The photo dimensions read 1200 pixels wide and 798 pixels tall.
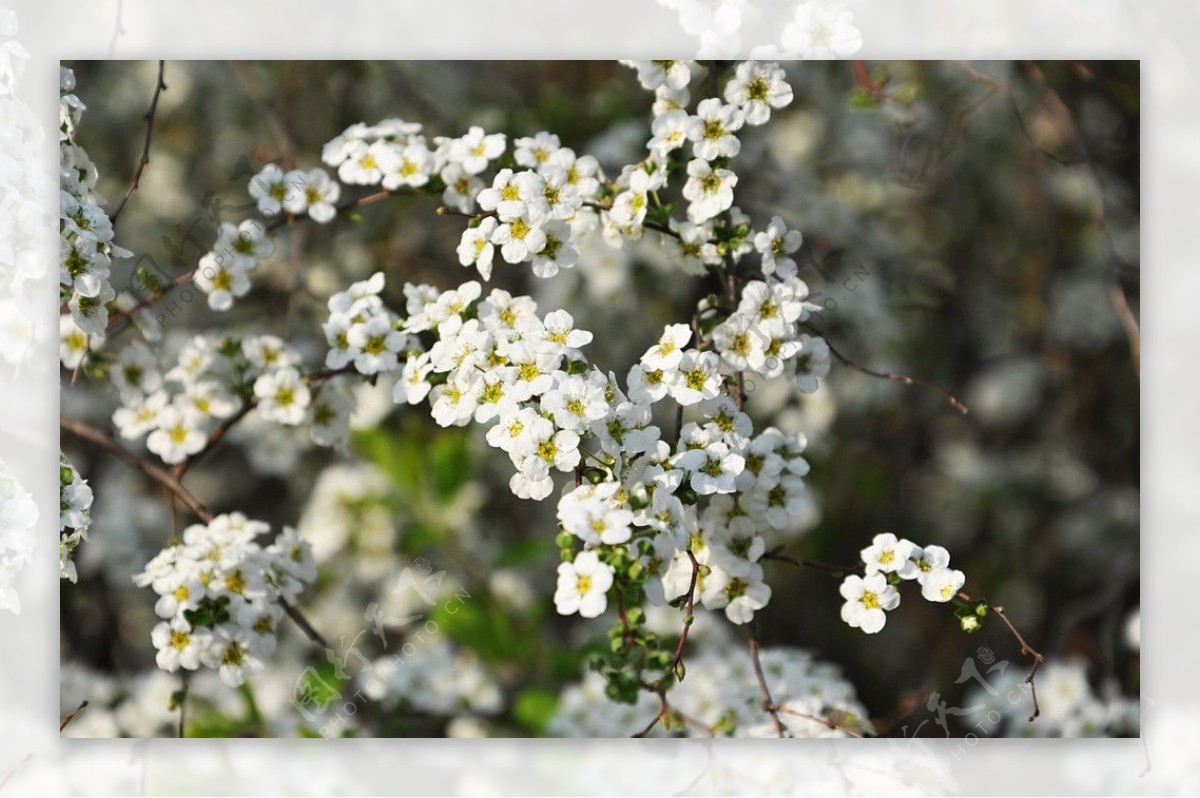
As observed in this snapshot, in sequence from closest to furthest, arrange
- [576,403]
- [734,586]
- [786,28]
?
[576,403]
[734,586]
[786,28]

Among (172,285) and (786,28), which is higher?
(786,28)

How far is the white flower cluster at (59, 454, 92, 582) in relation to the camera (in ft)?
4.42

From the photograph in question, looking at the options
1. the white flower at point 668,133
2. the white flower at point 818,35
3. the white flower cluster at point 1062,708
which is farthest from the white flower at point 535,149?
the white flower cluster at point 1062,708

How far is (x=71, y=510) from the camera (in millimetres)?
1352

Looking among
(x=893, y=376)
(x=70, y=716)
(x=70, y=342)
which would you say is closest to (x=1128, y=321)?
(x=893, y=376)

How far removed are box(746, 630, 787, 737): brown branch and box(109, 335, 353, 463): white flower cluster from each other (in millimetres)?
605

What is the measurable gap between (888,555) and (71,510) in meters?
0.97

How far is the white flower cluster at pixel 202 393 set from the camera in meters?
1.46

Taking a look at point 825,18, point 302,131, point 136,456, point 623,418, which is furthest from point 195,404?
point 825,18

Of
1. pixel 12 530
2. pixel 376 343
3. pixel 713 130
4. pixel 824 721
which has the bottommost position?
pixel 824 721

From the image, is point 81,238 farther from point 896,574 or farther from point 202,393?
point 896,574

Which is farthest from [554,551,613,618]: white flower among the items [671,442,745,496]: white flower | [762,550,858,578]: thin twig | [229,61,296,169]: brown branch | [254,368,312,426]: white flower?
[229,61,296,169]: brown branch

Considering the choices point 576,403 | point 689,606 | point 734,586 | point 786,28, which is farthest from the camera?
point 786,28

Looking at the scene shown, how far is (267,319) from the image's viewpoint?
60.1 inches
